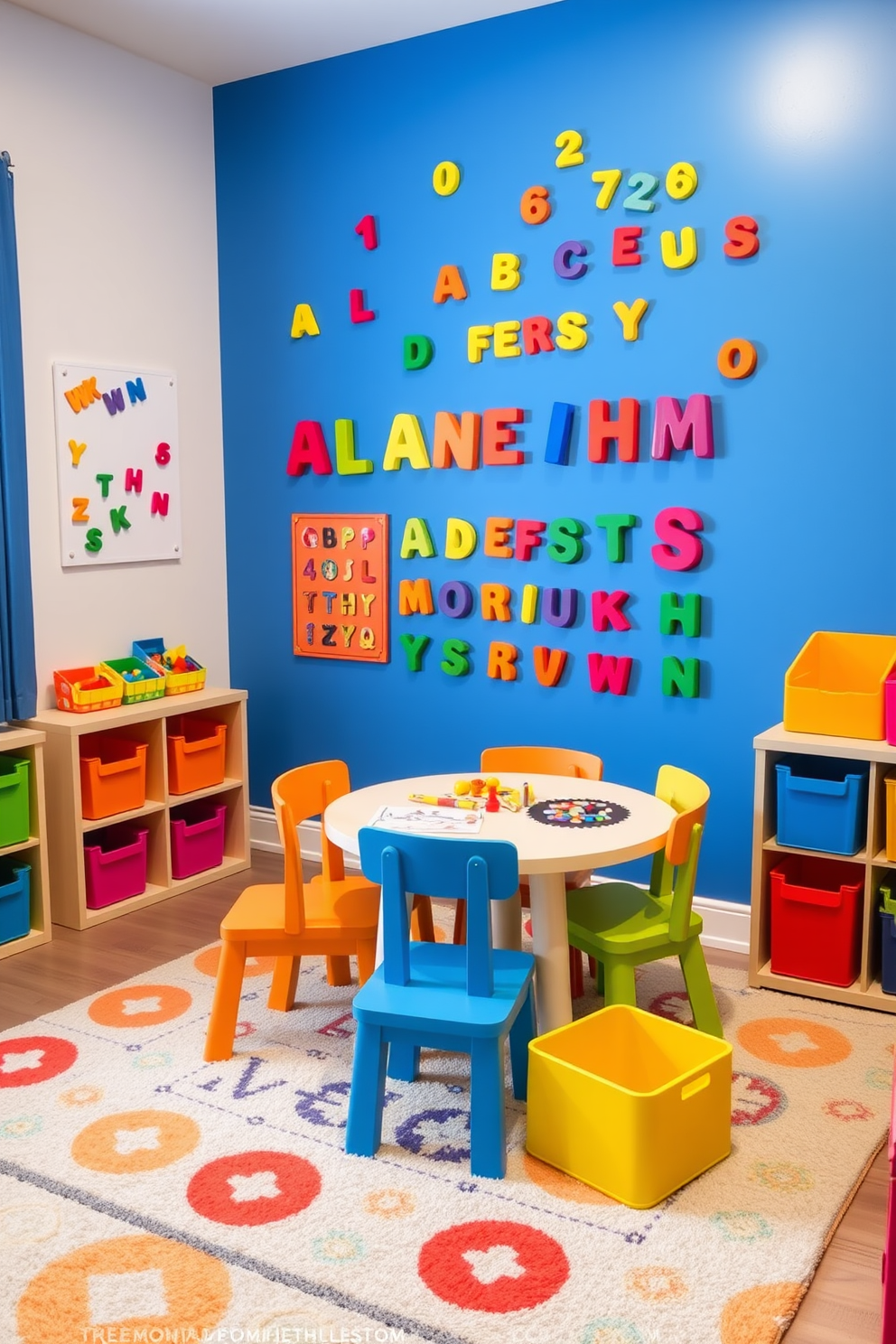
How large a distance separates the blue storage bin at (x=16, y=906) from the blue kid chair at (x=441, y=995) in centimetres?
162

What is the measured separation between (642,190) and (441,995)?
252 cm

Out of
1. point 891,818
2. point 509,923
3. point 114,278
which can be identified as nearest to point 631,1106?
point 509,923

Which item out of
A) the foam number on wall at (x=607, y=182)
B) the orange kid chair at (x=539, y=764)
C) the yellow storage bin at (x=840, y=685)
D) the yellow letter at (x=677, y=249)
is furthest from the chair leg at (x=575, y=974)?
the foam number on wall at (x=607, y=182)

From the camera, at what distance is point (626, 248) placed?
3.66 meters

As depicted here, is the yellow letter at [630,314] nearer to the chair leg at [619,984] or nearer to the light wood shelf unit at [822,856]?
the light wood shelf unit at [822,856]

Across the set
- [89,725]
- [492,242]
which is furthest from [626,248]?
[89,725]

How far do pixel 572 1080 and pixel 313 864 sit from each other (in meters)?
2.40

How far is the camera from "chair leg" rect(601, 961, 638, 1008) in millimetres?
2732

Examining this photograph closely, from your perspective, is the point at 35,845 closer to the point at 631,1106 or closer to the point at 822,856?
the point at 631,1106

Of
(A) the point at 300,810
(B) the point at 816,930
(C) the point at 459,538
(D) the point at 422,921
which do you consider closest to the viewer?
(A) the point at 300,810

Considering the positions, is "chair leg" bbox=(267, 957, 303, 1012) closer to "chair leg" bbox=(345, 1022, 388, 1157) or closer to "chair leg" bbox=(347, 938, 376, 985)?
"chair leg" bbox=(347, 938, 376, 985)

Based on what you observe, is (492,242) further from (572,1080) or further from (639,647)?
(572,1080)

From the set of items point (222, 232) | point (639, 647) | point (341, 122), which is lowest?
point (639, 647)

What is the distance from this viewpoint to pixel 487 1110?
2355 millimetres
